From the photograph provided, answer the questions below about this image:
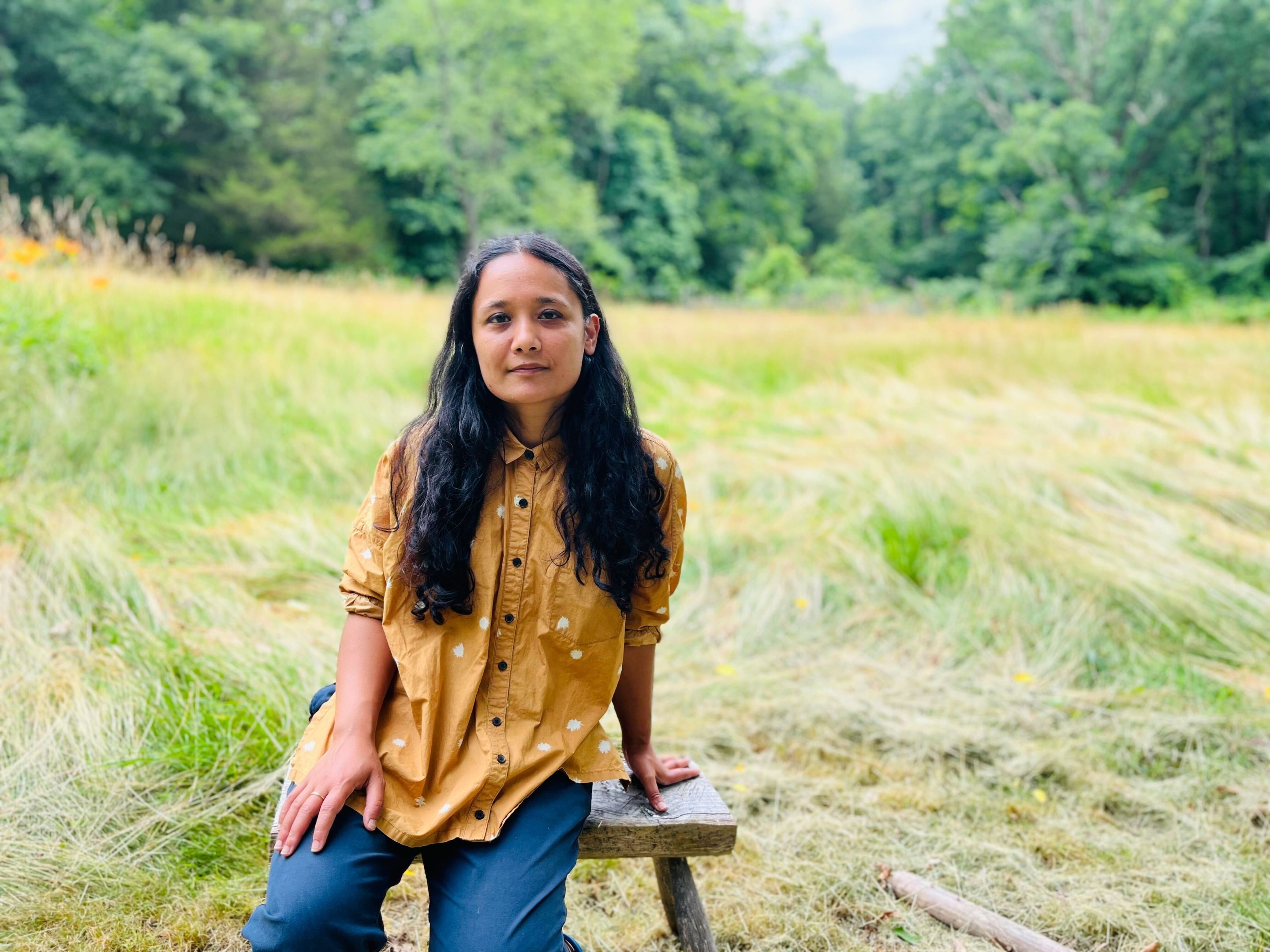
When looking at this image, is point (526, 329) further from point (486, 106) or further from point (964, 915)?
point (486, 106)

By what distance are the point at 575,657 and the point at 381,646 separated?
0.31 meters

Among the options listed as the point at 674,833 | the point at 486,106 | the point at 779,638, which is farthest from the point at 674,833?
the point at 486,106

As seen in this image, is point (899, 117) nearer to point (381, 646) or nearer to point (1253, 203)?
point (1253, 203)

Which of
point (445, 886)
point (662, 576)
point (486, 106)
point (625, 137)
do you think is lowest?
point (445, 886)

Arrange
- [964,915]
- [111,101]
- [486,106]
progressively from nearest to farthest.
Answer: [964,915], [111,101], [486,106]

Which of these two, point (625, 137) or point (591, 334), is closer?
point (591, 334)

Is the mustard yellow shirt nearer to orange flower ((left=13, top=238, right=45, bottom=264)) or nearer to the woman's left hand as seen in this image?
the woman's left hand

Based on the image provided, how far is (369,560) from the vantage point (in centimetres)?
145

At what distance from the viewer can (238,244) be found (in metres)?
18.7

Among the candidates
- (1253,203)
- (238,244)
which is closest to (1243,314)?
(1253,203)

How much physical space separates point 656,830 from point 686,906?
21 centimetres

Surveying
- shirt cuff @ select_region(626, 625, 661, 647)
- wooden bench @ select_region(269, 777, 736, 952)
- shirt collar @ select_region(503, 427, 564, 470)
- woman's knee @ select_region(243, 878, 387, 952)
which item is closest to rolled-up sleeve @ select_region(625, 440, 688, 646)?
shirt cuff @ select_region(626, 625, 661, 647)

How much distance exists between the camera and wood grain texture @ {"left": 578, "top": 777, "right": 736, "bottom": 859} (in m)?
1.48

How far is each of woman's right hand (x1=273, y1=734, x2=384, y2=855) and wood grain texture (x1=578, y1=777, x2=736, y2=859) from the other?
336 mm
